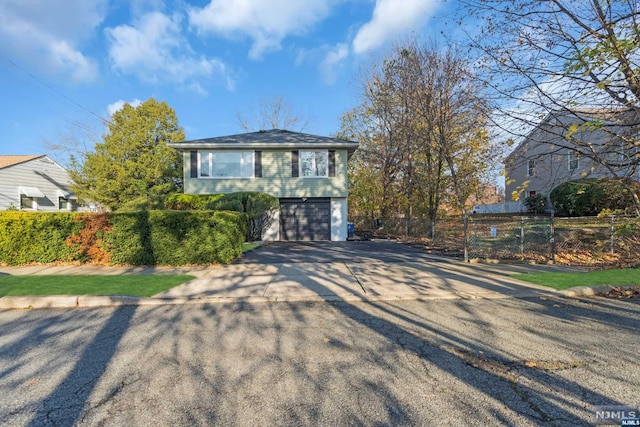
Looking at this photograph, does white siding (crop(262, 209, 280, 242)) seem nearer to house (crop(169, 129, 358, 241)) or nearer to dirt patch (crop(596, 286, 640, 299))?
house (crop(169, 129, 358, 241))

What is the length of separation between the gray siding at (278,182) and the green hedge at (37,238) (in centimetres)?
775

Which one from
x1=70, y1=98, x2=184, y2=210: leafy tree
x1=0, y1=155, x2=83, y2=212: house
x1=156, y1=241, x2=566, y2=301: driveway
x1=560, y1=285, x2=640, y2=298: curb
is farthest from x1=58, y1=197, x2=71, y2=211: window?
x1=560, y1=285, x2=640, y2=298: curb

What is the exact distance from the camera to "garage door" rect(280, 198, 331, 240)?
54.9 ft

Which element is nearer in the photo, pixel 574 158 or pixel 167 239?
pixel 574 158

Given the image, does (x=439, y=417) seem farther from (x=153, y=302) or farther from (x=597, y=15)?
(x=597, y=15)

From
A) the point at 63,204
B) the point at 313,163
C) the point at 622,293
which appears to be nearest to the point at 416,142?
the point at 313,163

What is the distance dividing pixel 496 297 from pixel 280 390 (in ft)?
15.6

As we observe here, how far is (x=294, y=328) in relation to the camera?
417 centimetres

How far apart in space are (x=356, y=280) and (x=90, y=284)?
224 inches

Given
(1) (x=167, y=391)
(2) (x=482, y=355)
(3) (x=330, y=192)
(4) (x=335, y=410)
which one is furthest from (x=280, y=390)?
(3) (x=330, y=192)

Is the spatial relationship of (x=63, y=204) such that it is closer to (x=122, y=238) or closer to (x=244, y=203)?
(x=244, y=203)

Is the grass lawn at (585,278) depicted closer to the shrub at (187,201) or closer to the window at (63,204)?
the shrub at (187,201)

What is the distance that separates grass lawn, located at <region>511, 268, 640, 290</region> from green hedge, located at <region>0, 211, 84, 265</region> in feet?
39.9

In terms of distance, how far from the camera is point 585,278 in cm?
656
